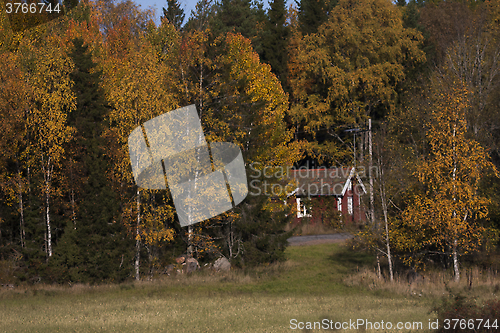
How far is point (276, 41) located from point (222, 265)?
33996 mm

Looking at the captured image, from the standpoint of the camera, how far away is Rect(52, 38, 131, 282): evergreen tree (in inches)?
949

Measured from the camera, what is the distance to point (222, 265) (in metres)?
26.3

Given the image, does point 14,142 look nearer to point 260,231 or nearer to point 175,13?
point 260,231

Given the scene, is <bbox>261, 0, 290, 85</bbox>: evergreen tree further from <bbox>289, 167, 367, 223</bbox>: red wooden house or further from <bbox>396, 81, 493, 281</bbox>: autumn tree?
<bbox>396, 81, 493, 281</bbox>: autumn tree

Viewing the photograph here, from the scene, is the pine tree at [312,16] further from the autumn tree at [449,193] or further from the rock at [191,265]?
the rock at [191,265]

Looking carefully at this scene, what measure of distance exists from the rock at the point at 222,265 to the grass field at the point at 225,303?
0.86 meters

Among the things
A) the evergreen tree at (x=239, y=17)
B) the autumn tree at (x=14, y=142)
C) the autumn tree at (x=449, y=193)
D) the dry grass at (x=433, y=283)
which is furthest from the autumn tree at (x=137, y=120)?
the evergreen tree at (x=239, y=17)

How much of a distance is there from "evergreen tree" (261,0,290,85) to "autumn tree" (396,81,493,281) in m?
31.6

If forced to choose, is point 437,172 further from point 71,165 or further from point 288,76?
point 288,76

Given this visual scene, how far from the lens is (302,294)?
71.8ft

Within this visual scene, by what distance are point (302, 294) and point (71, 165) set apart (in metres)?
12.5

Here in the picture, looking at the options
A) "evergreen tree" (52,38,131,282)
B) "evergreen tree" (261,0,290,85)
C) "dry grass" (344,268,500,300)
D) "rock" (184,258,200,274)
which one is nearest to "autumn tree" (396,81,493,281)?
"dry grass" (344,268,500,300)

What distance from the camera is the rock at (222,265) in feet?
86.0

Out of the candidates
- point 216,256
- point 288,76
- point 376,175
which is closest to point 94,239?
point 216,256
